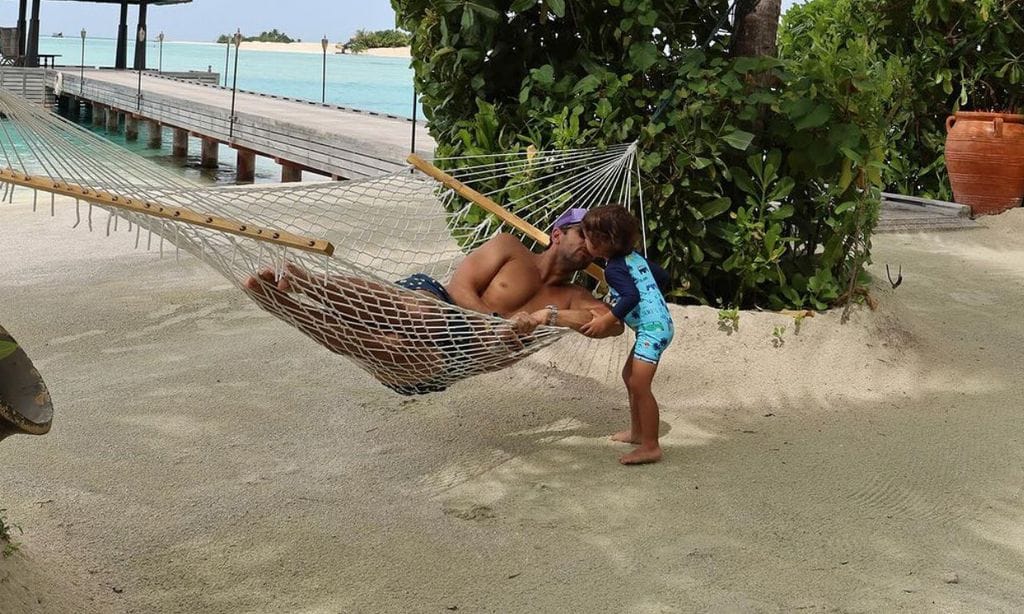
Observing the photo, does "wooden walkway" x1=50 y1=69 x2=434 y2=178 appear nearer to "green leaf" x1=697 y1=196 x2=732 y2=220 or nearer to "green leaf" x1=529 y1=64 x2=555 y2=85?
"green leaf" x1=529 y1=64 x2=555 y2=85

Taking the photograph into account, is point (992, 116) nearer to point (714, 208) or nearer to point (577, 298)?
point (714, 208)

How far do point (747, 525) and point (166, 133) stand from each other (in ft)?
62.7

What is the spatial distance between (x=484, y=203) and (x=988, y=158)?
466 cm

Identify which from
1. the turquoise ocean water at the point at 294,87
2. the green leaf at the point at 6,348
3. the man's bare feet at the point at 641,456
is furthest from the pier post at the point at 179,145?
the green leaf at the point at 6,348

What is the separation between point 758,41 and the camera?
3639mm

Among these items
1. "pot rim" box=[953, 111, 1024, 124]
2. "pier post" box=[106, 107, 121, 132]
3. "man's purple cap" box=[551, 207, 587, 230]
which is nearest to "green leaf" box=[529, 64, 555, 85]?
"man's purple cap" box=[551, 207, 587, 230]

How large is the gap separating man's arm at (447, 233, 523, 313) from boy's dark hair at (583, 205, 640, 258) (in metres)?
0.25

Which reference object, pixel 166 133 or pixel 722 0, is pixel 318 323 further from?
pixel 166 133

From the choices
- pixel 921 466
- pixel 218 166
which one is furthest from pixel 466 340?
pixel 218 166

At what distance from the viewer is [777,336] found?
3504 millimetres

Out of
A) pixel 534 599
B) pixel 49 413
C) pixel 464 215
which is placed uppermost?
pixel 464 215

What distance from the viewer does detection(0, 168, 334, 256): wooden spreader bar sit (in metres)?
2.16

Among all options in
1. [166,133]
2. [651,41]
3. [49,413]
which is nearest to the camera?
[49,413]

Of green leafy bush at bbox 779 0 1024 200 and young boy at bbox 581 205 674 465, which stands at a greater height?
green leafy bush at bbox 779 0 1024 200
